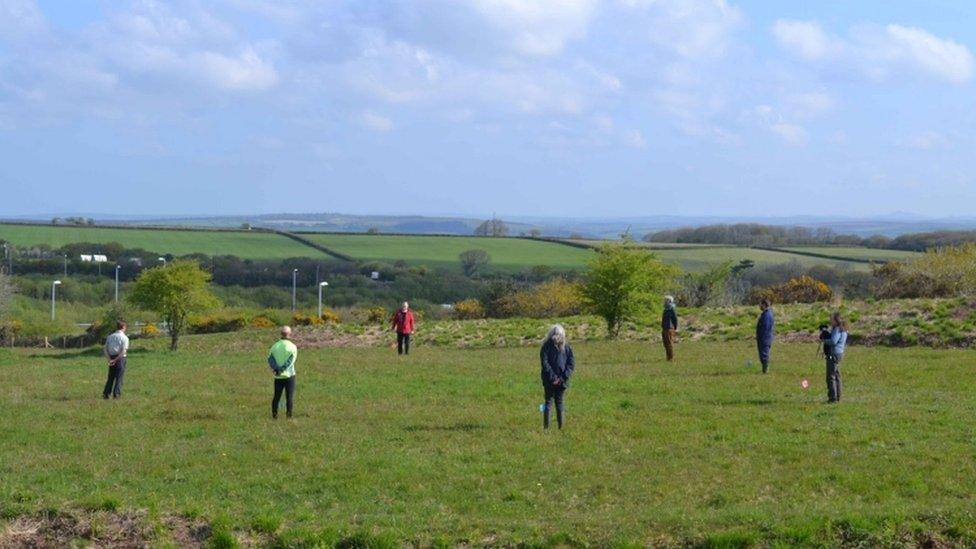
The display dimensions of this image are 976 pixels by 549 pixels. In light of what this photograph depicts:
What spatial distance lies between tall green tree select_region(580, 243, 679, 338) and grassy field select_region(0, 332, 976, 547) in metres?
11.6

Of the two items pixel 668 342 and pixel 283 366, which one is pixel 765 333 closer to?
pixel 668 342

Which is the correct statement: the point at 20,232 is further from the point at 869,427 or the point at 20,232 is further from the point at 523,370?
the point at 869,427

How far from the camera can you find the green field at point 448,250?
104 meters

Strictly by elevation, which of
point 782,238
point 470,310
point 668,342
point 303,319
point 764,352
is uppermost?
point 782,238

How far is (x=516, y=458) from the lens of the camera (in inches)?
607

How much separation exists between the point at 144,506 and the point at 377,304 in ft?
233

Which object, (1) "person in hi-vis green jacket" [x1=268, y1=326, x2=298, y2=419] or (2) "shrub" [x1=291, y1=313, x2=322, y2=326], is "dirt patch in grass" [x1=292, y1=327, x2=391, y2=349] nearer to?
(2) "shrub" [x1=291, y1=313, x2=322, y2=326]

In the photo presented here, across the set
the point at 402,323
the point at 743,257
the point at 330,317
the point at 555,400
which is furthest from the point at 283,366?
the point at 743,257

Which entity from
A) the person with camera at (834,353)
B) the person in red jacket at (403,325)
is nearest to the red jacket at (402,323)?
the person in red jacket at (403,325)

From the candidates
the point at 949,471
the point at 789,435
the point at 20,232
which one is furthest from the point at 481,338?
the point at 20,232

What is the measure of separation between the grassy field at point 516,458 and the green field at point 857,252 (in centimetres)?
6941

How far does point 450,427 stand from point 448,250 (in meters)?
102

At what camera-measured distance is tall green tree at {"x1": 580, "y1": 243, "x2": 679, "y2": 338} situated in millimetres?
37781

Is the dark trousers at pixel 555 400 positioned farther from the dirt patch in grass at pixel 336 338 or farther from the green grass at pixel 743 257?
the green grass at pixel 743 257
